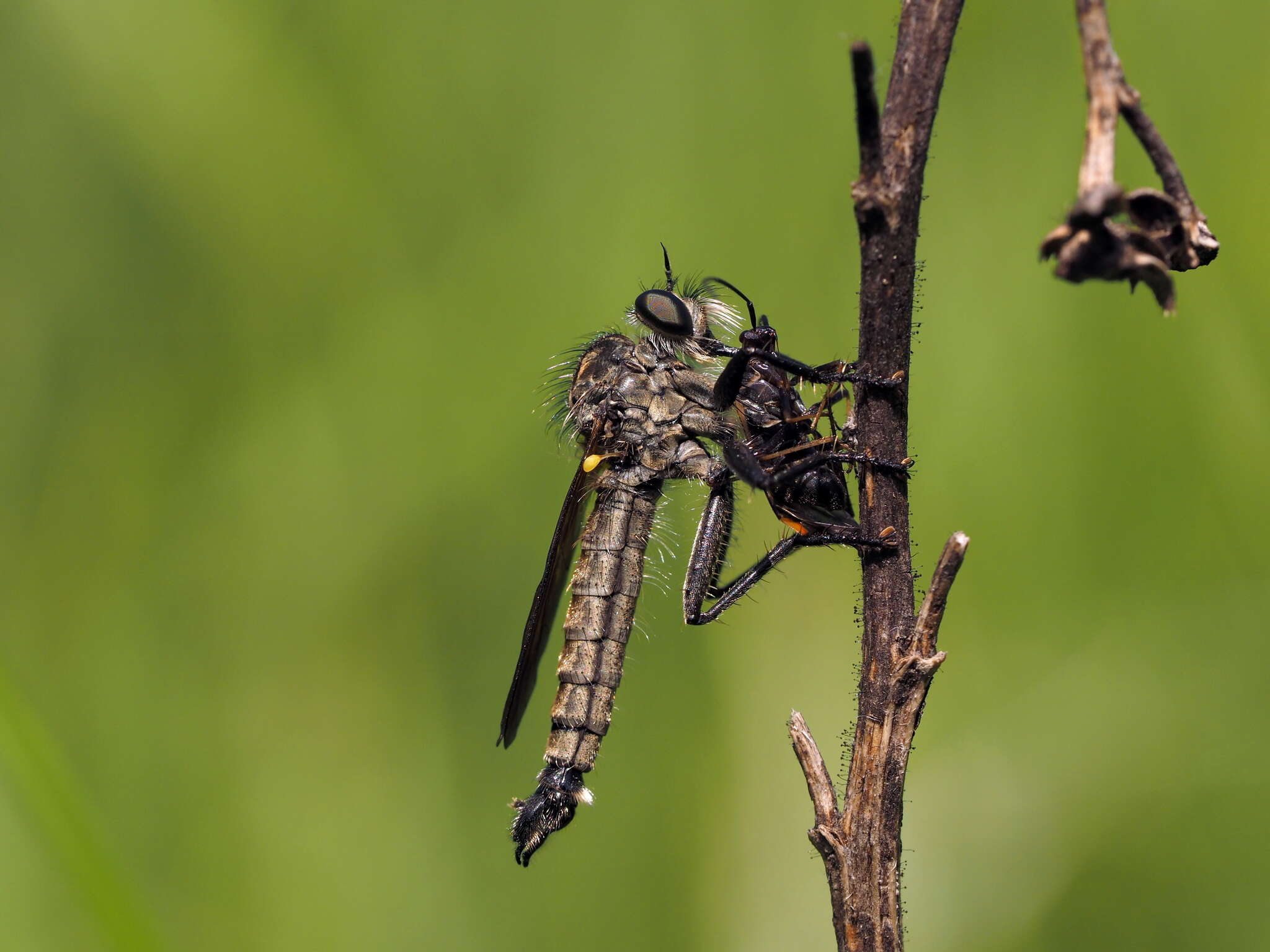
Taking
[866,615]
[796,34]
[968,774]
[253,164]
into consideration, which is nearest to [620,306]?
[796,34]

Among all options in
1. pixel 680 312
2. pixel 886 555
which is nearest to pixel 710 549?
pixel 680 312

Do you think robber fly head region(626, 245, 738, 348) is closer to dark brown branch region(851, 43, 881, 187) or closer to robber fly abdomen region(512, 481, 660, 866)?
robber fly abdomen region(512, 481, 660, 866)

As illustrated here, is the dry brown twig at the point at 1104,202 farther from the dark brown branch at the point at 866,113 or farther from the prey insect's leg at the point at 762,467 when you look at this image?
the prey insect's leg at the point at 762,467

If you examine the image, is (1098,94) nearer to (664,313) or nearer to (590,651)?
(664,313)

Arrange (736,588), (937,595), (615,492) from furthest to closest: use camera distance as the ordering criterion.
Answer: (615,492)
(736,588)
(937,595)

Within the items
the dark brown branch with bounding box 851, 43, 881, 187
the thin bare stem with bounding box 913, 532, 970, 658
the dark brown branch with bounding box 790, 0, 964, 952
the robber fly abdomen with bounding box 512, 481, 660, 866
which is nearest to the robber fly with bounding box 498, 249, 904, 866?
the robber fly abdomen with bounding box 512, 481, 660, 866

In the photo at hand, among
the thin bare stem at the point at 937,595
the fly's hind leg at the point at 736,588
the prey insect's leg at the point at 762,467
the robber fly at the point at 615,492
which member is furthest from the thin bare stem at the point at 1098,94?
the robber fly at the point at 615,492
